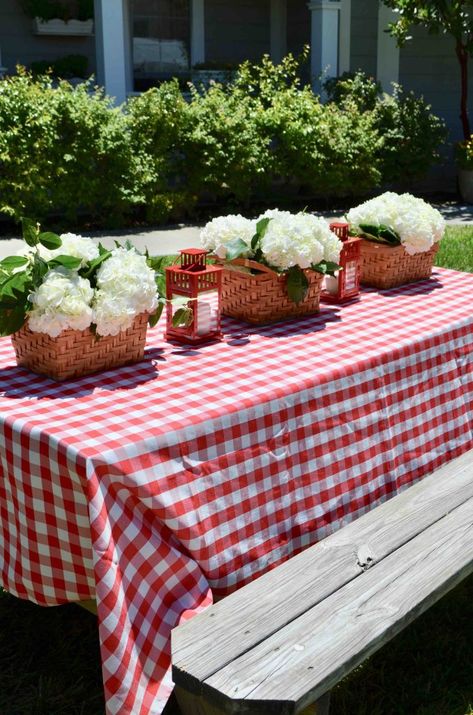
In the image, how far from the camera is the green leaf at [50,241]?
243cm

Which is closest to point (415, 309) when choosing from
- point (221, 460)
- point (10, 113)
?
point (221, 460)

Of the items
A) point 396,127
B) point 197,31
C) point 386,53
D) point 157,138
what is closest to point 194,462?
point 157,138

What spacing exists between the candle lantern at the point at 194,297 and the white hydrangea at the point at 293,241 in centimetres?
18

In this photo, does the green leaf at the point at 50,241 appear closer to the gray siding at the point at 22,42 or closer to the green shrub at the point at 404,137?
the green shrub at the point at 404,137

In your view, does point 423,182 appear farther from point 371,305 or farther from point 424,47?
point 371,305

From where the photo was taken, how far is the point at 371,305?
3326mm

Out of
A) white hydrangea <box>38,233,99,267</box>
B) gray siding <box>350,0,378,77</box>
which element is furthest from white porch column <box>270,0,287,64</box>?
white hydrangea <box>38,233,99,267</box>

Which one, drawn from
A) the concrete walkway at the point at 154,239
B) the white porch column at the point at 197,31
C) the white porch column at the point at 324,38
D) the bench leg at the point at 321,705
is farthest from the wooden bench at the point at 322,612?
the white porch column at the point at 197,31

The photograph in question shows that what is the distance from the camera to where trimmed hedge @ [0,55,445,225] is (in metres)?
8.51

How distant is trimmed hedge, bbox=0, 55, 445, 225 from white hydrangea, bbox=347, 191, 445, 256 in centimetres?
563

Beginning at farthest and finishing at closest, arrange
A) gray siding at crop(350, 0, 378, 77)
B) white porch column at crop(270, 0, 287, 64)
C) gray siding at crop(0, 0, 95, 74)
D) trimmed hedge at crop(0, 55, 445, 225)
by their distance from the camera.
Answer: white porch column at crop(270, 0, 287, 64) → gray siding at crop(350, 0, 378, 77) → gray siding at crop(0, 0, 95, 74) → trimmed hedge at crop(0, 55, 445, 225)

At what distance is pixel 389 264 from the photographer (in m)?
3.49

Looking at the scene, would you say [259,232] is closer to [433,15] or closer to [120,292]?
[120,292]

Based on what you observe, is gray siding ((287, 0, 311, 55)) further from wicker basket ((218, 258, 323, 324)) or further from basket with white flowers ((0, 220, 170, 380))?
basket with white flowers ((0, 220, 170, 380))
